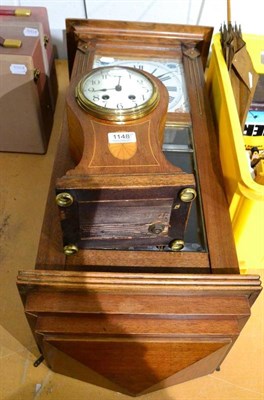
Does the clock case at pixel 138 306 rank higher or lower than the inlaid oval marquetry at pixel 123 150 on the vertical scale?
lower

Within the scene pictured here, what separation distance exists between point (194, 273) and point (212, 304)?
3.1 inches

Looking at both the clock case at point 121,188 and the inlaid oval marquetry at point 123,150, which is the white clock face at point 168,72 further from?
the inlaid oval marquetry at point 123,150

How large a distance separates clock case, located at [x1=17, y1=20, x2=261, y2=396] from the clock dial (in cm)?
23

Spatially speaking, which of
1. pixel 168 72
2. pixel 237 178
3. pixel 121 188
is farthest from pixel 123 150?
pixel 168 72

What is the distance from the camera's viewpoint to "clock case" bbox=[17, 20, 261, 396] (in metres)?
0.85

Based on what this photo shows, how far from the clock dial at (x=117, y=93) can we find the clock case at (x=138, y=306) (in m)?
0.23

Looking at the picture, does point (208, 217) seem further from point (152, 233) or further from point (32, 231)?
point (32, 231)

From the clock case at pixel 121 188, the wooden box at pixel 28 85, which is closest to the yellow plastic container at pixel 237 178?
the clock case at pixel 121 188

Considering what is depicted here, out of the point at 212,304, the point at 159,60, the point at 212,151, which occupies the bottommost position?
the point at 212,304

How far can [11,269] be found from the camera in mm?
1284

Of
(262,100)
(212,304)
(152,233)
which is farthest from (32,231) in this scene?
(262,100)

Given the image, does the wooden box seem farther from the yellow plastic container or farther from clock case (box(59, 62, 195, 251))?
the yellow plastic container

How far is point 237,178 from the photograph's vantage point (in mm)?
1006

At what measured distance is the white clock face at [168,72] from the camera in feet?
4.23
